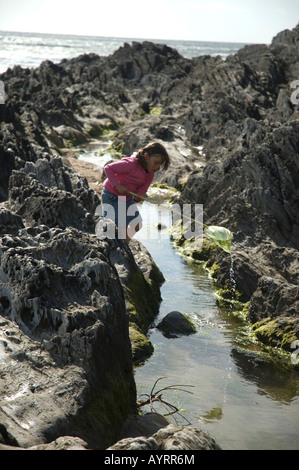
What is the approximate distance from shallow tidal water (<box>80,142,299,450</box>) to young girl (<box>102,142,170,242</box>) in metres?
1.40

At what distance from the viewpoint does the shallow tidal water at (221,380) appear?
Answer: 595cm

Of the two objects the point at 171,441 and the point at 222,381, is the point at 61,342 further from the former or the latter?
the point at 222,381

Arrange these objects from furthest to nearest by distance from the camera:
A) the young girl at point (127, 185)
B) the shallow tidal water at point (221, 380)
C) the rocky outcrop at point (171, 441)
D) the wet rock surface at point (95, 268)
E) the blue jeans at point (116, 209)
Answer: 1. the blue jeans at point (116, 209)
2. the young girl at point (127, 185)
3. the shallow tidal water at point (221, 380)
4. the wet rock surface at point (95, 268)
5. the rocky outcrop at point (171, 441)

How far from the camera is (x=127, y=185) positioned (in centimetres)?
940

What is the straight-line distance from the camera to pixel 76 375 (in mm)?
5262

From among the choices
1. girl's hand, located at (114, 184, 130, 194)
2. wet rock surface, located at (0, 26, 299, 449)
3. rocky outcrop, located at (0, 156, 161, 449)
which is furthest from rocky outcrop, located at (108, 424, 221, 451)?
girl's hand, located at (114, 184, 130, 194)

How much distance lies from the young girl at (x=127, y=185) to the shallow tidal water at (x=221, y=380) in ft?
4.59

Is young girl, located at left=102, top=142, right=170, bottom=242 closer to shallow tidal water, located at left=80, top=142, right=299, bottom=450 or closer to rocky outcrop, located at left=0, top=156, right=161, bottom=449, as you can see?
shallow tidal water, located at left=80, top=142, right=299, bottom=450

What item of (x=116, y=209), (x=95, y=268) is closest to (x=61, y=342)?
(x=95, y=268)

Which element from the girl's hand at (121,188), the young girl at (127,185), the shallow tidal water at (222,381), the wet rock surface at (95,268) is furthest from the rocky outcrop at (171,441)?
the girl's hand at (121,188)

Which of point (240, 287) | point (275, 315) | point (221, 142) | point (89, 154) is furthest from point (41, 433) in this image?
point (89, 154)

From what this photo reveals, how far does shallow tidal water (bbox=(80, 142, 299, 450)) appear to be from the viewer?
5953 millimetres

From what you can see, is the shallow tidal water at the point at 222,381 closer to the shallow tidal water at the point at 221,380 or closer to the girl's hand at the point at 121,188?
Answer: the shallow tidal water at the point at 221,380
